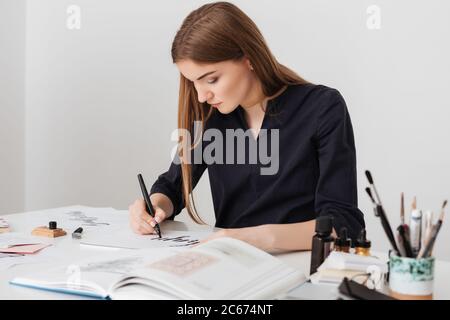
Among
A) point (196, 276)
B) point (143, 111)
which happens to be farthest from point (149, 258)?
point (143, 111)

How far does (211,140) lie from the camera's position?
1.61m

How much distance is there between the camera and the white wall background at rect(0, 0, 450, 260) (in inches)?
86.4

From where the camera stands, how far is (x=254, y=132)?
152 centimetres

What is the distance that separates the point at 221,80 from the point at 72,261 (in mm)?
561

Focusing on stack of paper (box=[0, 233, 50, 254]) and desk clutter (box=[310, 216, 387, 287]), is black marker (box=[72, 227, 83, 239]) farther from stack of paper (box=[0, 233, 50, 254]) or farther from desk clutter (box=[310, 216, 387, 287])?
desk clutter (box=[310, 216, 387, 287])

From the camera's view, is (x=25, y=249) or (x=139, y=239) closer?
(x=25, y=249)

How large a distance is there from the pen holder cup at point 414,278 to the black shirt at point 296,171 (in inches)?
17.8

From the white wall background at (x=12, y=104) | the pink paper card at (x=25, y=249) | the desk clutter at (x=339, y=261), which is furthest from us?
the white wall background at (x=12, y=104)

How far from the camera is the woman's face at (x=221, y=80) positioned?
1.32m

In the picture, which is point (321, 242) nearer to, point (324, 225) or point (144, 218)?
point (324, 225)

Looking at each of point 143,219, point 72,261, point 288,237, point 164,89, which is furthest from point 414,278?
point 164,89

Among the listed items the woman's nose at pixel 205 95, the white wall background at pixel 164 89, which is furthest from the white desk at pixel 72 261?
the white wall background at pixel 164 89

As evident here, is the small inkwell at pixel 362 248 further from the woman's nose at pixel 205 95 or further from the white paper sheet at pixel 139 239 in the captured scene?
the woman's nose at pixel 205 95
